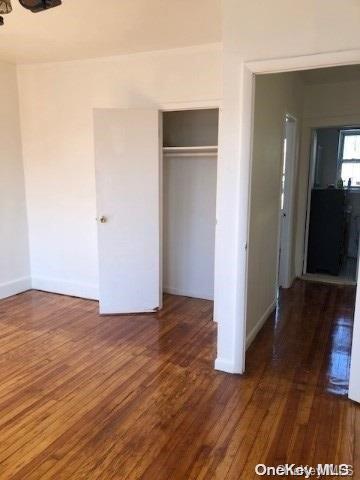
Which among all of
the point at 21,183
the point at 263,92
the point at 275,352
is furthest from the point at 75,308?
the point at 263,92

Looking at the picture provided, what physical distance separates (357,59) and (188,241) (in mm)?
2605

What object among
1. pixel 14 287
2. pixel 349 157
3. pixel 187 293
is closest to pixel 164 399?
pixel 187 293

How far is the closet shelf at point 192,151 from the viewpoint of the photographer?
12.9ft

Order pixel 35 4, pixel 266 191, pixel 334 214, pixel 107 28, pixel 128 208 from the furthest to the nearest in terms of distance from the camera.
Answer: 1. pixel 334 214
2. pixel 128 208
3. pixel 266 191
4. pixel 107 28
5. pixel 35 4

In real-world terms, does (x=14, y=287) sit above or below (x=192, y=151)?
below

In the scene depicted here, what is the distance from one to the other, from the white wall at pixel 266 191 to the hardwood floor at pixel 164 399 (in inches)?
11.7

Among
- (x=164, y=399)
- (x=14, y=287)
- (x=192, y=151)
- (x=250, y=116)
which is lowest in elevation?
(x=164, y=399)

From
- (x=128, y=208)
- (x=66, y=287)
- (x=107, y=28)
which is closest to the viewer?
(x=107, y=28)

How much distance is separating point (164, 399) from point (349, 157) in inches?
215

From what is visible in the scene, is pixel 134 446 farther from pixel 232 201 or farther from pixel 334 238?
pixel 334 238

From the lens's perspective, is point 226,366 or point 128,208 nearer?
point 226,366

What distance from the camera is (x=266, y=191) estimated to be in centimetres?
336

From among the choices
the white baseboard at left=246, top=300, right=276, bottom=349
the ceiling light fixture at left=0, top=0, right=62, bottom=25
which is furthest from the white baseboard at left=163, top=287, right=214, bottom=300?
the ceiling light fixture at left=0, top=0, right=62, bottom=25

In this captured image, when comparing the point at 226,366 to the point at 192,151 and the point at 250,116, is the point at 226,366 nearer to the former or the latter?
the point at 250,116
